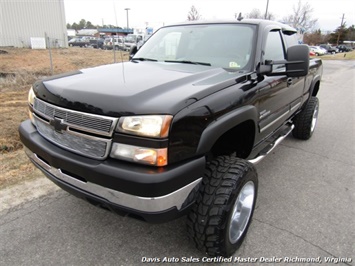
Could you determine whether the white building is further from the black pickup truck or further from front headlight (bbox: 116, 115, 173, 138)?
front headlight (bbox: 116, 115, 173, 138)

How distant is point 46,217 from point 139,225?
0.90 metres

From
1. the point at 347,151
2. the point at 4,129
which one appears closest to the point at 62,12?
the point at 4,129

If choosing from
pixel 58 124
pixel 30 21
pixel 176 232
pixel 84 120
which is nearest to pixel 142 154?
pixel 84 120

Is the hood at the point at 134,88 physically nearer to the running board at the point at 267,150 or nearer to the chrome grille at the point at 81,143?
the chrome grille at the point at 81,143

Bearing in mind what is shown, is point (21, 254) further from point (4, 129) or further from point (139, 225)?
point (4, 129)

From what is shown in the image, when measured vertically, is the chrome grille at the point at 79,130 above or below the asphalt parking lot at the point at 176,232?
above

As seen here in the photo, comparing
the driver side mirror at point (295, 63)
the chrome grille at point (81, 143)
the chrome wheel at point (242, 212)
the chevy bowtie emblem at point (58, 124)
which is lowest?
the chrome wheel at point (242, 212)

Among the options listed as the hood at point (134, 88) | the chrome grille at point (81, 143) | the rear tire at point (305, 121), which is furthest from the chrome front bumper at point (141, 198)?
the rear tire at point (305, 121)

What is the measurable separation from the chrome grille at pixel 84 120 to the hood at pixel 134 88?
0.13 feet

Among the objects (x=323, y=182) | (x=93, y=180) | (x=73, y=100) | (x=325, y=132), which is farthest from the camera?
(x=325, y=132)

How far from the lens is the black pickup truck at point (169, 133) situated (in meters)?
1.81

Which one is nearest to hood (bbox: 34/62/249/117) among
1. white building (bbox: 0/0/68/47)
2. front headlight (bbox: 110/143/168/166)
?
front headlight (bbox: 110/143/168/166)

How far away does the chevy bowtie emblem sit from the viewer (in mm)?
2113

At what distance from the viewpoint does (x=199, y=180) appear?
2.01m
